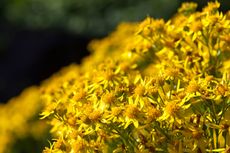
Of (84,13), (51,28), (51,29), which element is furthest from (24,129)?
(51,29)

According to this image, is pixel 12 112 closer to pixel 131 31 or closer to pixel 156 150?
pixel 131 31

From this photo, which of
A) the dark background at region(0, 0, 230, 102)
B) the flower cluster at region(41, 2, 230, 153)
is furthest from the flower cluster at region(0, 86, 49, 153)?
the dark background at region(0, 0, 230, 102)

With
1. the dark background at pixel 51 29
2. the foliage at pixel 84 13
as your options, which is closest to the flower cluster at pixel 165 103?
the dark background at pixel 51 29

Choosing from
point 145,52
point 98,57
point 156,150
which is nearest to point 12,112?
point 98,57

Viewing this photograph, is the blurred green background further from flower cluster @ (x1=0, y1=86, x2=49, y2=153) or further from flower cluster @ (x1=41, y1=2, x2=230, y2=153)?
flower cluster @ (x1=41, y1=2, x2=230, y2=153)

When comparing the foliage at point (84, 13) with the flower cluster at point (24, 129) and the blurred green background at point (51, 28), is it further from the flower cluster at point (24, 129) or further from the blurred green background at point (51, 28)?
the flower cluster at point (24, 129)

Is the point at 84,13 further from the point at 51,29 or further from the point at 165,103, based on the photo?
the point at 165,103
